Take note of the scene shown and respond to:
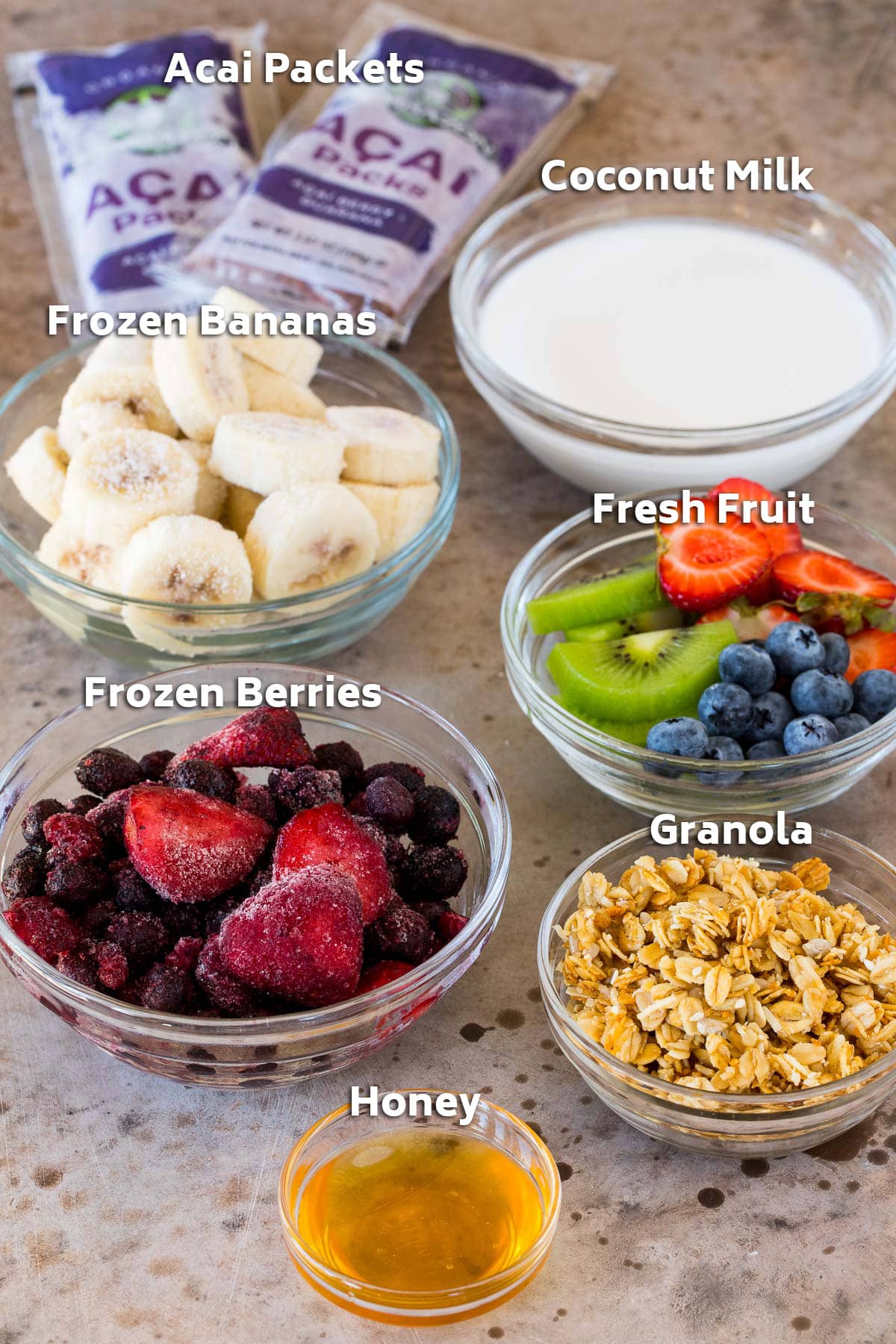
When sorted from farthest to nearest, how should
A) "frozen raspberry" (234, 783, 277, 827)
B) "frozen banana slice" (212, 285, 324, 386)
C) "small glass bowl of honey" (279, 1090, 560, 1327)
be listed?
1. "frozen banana slice" (212, 285, 324, 386)
2. "frozen raspberry" (234, 783, 277, 827)
3. "small glass bowl of honey" (279, 1090, 560, 1327)

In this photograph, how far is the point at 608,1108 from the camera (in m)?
1.22

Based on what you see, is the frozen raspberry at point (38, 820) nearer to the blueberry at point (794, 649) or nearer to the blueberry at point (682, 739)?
the blueberry at point (682, 739)

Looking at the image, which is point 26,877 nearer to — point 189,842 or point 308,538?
point 189,842

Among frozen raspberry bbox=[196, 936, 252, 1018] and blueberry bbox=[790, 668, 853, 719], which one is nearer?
frozen raspberry bbox=[196, 936, 252, 1018]

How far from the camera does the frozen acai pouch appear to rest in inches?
82.4

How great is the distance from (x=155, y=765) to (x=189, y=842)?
0.62 ft

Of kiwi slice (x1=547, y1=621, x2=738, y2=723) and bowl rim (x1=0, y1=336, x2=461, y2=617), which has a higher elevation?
bowl rim (x1=0, y1=336, x2=461, y2=617)

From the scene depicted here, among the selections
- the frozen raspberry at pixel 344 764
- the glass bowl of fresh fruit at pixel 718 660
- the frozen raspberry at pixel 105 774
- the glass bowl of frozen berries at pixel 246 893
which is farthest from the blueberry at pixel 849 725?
the frozen raspberry at pixel 105 774

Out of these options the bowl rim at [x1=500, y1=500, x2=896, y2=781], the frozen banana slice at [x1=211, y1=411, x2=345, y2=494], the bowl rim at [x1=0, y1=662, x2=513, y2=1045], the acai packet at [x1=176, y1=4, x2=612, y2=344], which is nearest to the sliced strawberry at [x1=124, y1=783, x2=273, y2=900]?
the bowl rim at [x1=0, y1=662, x2=513, y2=1045]

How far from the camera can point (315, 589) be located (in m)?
1.54

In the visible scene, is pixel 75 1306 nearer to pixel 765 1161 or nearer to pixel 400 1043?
pixel 400 1043

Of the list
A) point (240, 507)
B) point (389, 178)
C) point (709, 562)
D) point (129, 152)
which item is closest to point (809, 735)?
point (709, 562)

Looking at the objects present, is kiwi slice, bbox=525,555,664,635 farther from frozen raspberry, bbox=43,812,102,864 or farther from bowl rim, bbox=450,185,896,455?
frozen raspberry, bbox=43,812,102,864

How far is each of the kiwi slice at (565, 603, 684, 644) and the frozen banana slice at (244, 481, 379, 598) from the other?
0.25 metres
